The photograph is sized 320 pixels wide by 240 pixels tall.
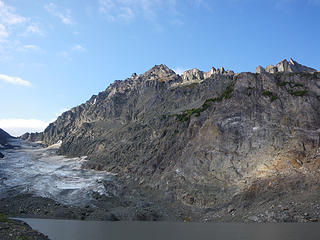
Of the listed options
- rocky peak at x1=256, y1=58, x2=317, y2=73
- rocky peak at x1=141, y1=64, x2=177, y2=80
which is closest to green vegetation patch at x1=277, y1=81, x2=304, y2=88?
rocky peak at x1=256, y1=58, x2=317, y2=73

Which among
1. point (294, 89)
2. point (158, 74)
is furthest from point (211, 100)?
point (158, 74)

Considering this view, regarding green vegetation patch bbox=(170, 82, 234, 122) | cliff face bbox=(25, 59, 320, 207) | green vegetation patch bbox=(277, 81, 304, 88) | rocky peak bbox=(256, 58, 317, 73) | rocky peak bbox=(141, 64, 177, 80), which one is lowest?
cliff face bbox=(25, 59, 320, 207)

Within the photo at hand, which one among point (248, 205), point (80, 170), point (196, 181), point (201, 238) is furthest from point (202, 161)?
point (80, 170)

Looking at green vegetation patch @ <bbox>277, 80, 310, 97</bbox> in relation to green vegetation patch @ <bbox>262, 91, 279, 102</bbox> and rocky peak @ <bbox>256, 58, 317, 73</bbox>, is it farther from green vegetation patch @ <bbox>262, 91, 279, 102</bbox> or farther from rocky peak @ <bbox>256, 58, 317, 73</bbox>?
rocky peak @ <bbox>256, 58, 317, 73</bbox>

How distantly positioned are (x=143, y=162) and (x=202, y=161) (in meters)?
23.4

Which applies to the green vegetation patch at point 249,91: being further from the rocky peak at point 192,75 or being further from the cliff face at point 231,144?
the rocky peak at point 192,75

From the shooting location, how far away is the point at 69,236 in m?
37.3

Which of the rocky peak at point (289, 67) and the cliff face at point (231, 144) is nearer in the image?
the cliff face at point (231, 144)

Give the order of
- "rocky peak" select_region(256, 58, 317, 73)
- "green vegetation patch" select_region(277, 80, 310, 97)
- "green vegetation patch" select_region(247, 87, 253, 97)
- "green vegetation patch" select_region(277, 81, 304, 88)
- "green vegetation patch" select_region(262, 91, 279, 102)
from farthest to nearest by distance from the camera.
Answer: "rocky peak" select_region(256, 58, 317, 73) < "green vegetation patch" select_region(247, 87, 253, 97) < "green vegetation patch" select_region(277, 81, 304, 88) < "green vegetation patch" select_region(262, 91, 279, 102) < "green vegetation patch" select_region(277, 80, 310, 97)

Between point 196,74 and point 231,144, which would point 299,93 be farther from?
point 196,74

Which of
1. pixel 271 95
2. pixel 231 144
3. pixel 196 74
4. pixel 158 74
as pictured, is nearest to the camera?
pixel 231 144

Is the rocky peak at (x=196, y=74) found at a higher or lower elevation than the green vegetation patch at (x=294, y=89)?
higher

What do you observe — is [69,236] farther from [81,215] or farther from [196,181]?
[196,181]

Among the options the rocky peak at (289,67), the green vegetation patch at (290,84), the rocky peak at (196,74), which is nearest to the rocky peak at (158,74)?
the rocky peak at (196,74)
